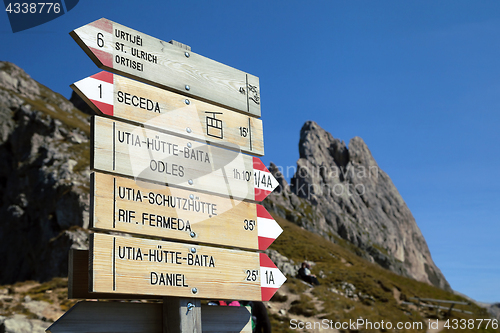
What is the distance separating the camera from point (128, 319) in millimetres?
3945

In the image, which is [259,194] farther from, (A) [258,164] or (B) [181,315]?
(B) [181,315]

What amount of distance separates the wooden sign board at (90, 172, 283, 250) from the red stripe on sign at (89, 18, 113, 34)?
4.95 ft

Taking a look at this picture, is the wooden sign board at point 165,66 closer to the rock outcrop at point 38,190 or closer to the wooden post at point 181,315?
the wooden post at point 181,315

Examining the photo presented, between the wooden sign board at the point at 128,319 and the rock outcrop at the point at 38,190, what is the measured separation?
44.8 m

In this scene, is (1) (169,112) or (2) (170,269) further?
(1) (169,112)

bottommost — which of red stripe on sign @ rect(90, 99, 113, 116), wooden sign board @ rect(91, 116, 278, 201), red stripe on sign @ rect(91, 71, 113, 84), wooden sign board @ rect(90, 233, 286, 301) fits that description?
wooden sign board @ rect(90, 233, 286, 301)

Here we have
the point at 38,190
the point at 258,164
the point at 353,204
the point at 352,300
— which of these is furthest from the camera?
the point at 353,204

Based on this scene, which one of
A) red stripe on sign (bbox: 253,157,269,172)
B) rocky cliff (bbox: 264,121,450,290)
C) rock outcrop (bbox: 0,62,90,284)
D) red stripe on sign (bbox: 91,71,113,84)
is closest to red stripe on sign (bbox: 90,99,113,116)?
red stripe on sign (bbox: 91,71,113,84)

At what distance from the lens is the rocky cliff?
320 ft

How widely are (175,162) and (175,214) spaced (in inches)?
21.4

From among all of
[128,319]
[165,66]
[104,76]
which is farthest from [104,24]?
[128,319]

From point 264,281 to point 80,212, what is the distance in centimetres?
4923

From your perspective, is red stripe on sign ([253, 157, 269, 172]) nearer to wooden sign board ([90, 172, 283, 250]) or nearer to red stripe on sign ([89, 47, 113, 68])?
wooden sign board ([90, 172, 283, 250])

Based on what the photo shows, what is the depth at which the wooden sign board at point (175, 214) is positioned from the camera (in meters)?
3.82
